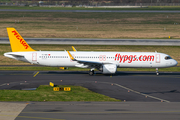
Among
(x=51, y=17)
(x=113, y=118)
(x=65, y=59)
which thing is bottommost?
(x=113, y=118)

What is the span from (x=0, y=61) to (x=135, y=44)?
3437cm

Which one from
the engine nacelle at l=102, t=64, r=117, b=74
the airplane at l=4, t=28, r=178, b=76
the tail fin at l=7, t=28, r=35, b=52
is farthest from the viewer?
the tail fin at l=7, t=28, r=35, b=52

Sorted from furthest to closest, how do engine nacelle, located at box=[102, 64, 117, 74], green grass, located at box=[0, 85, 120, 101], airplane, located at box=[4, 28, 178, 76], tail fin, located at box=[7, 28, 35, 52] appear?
tail fin, located at box=[7, 28, 35, 52], airplane, located at box=[4, 28, 178, 76], engine nacelle, located at box=[102, 64, 117, 74], green grass, located at box=[0, 85, 120, 101]

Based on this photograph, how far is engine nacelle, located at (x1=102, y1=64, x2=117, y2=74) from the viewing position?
45000 mm

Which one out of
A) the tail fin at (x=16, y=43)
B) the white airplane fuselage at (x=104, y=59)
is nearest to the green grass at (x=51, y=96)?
the white airplane fuselage at (x=104, y=59)

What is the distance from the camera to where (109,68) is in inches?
1775

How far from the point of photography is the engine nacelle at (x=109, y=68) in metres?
45.0

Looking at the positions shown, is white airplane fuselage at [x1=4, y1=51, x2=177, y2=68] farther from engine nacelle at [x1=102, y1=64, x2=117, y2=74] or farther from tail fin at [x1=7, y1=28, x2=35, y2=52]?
engine nacelle at [x1=102, y1=64, x2=117, y2=74]

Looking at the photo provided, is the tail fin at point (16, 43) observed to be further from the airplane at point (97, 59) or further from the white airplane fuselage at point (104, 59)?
the white airplane fuselage at point (104, 59)

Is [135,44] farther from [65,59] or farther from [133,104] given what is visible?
[133,104]

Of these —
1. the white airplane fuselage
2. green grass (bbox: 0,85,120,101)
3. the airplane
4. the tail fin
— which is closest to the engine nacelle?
the airplane

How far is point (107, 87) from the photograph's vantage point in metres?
37.0

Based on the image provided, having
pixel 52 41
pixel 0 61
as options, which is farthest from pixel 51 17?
pixel 0 61

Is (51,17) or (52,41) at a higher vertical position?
(51,17)
